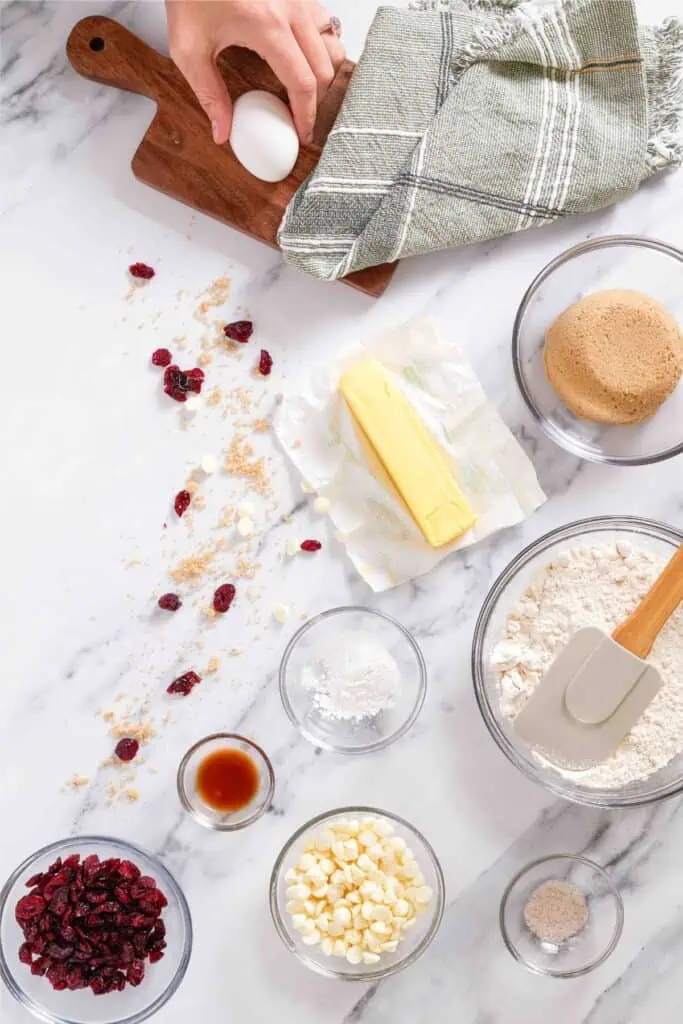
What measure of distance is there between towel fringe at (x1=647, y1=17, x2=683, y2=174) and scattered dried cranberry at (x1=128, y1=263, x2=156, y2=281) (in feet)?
2.98

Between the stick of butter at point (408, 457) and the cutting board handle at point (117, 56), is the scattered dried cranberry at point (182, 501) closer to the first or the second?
the stick of butter at point (408, 457)

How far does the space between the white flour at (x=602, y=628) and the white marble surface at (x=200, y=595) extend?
106 mm

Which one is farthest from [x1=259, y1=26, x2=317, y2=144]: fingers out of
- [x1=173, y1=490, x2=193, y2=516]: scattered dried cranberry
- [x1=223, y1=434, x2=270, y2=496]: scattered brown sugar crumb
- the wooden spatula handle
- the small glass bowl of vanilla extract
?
the small glass bowl of vanilla extract

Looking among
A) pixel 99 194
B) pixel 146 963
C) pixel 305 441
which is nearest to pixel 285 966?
pixel 146 963

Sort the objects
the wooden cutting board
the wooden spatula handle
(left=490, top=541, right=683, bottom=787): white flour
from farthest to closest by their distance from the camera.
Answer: the wooden cutting board → (left=490, top=541, right=683, bottom=787): white flour → the wooden spatula handle

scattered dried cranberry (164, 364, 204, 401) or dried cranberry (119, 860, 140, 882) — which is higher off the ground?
scattered dried cranberry (164, 364, 204, 401)

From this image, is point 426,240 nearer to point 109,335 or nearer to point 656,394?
point 656,394

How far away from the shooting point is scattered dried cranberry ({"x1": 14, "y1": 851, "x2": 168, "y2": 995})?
1695 mm

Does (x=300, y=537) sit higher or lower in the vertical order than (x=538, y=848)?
higher

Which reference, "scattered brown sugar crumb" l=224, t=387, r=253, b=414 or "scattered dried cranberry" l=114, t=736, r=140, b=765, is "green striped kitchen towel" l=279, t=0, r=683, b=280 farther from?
"scattered dried cranberry" l=114, t=736, r=140, b=765

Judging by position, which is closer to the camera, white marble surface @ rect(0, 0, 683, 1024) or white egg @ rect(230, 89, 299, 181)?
white egg @ rect(230, 89, 299, 181)

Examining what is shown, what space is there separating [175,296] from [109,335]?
0.14 meters

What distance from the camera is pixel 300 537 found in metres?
1.88

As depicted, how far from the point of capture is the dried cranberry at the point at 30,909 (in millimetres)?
1701
